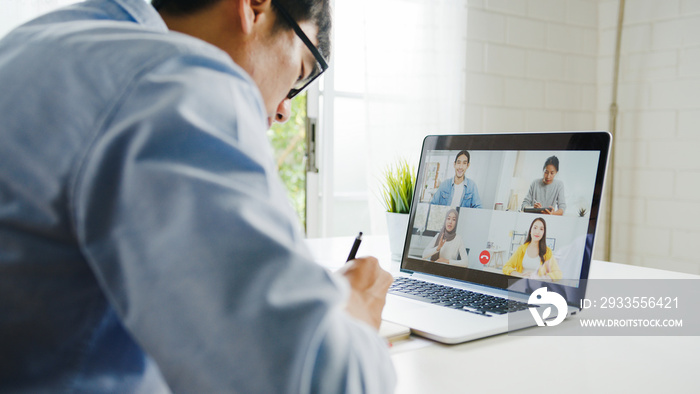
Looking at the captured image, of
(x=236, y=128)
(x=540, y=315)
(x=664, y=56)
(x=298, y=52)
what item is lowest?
(x=540, y=315)

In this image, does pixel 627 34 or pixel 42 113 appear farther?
pixel 627 34

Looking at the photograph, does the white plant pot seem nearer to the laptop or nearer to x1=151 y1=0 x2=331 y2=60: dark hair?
the laptop

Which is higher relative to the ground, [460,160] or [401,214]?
[460,160]

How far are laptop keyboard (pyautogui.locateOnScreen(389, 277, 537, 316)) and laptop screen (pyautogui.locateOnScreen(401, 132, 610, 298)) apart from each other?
51mm

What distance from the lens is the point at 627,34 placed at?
2.89m

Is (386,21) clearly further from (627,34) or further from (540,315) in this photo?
(540,315)

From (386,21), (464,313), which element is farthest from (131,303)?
(386,21)

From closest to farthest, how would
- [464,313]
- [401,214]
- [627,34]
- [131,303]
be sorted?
1. [131,303]
2. [464,313]
3. [401,214]
4. [627,34]

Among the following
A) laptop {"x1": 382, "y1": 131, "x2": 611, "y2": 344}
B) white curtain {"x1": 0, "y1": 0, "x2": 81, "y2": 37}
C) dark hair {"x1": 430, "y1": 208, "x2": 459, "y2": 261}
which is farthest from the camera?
white curtain {"x1": 0, "y1": 0, "x2": 81, "y2": 37}

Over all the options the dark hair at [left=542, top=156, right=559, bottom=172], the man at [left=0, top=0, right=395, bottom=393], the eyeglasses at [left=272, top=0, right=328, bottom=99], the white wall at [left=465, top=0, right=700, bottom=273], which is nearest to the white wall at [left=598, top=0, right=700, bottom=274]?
the white wall at [left=465, top=0, right=700, bottom=273]

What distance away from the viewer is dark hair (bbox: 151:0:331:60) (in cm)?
65

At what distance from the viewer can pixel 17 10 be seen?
1.74 metres

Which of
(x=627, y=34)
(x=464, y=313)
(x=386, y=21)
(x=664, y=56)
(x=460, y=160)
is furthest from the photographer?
(x=627, y=34)

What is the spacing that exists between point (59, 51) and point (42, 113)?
0.06 metres
